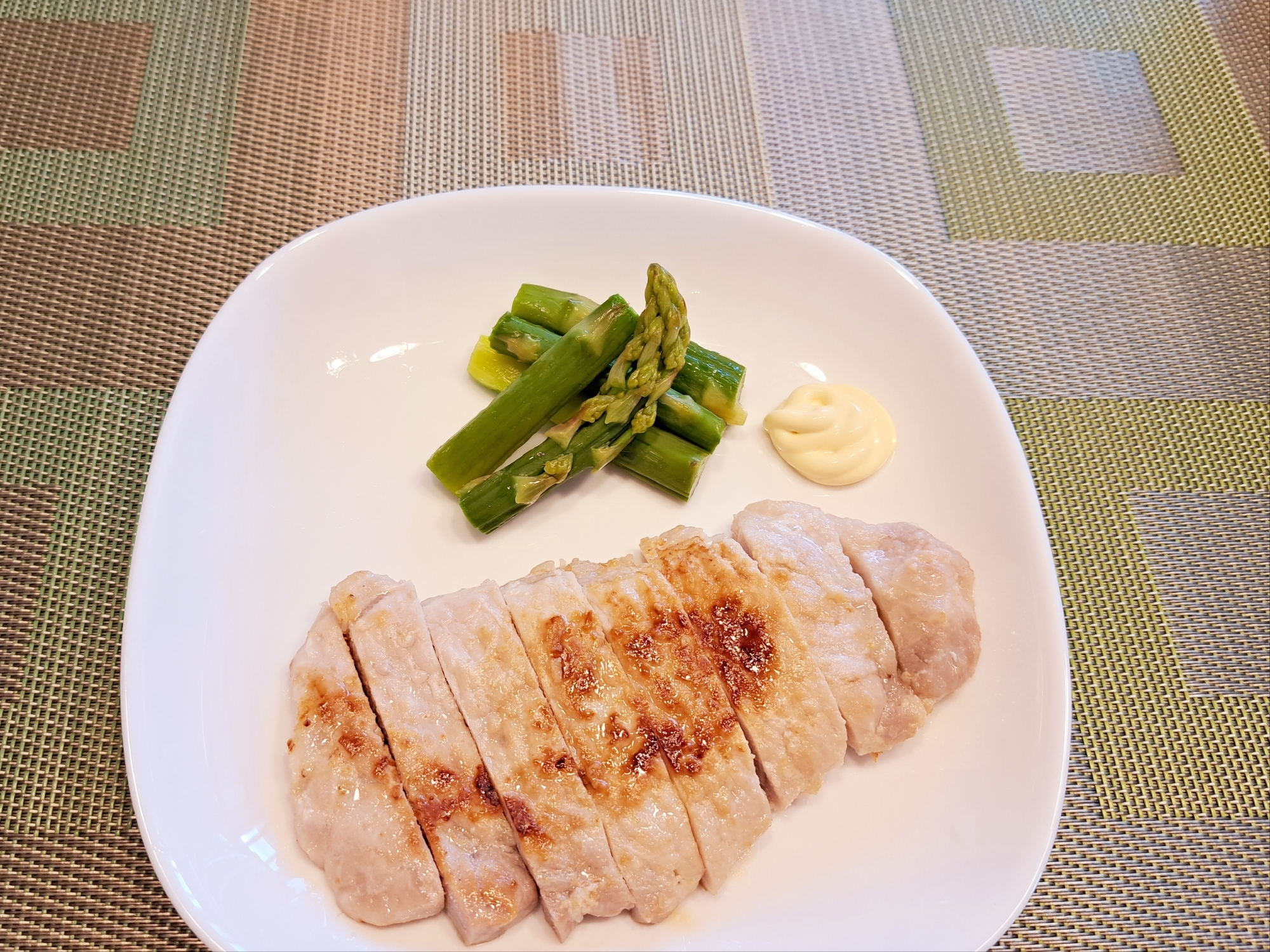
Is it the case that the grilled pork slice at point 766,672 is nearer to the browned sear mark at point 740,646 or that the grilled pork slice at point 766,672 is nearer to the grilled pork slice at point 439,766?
the browned sear mark at point 740,646

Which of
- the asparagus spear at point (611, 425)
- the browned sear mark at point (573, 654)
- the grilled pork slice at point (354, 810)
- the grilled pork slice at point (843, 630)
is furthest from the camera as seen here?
the asparagus spear at point (611, 425)

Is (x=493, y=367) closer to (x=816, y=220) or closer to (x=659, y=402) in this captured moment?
(x=659, y=402)

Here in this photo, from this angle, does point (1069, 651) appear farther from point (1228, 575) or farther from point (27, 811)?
point (27, 811)

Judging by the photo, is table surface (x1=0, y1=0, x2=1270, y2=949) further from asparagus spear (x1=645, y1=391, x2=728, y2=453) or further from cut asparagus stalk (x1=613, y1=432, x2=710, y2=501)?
cut asparagus stalk (x1=613, y1=432, x2=710, y2=501)

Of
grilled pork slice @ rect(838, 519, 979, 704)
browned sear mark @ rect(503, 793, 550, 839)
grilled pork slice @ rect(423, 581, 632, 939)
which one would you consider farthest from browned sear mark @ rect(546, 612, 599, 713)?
grilled pork slice @ rect(838, 519, 979, 704)

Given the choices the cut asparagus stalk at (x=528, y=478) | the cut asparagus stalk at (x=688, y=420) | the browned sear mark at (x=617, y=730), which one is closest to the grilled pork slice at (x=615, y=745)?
the browned sear mark at (x=617, y=730)

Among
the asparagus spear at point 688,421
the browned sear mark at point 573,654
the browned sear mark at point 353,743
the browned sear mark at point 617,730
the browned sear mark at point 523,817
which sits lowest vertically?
the browned sear mark at point 523,817
